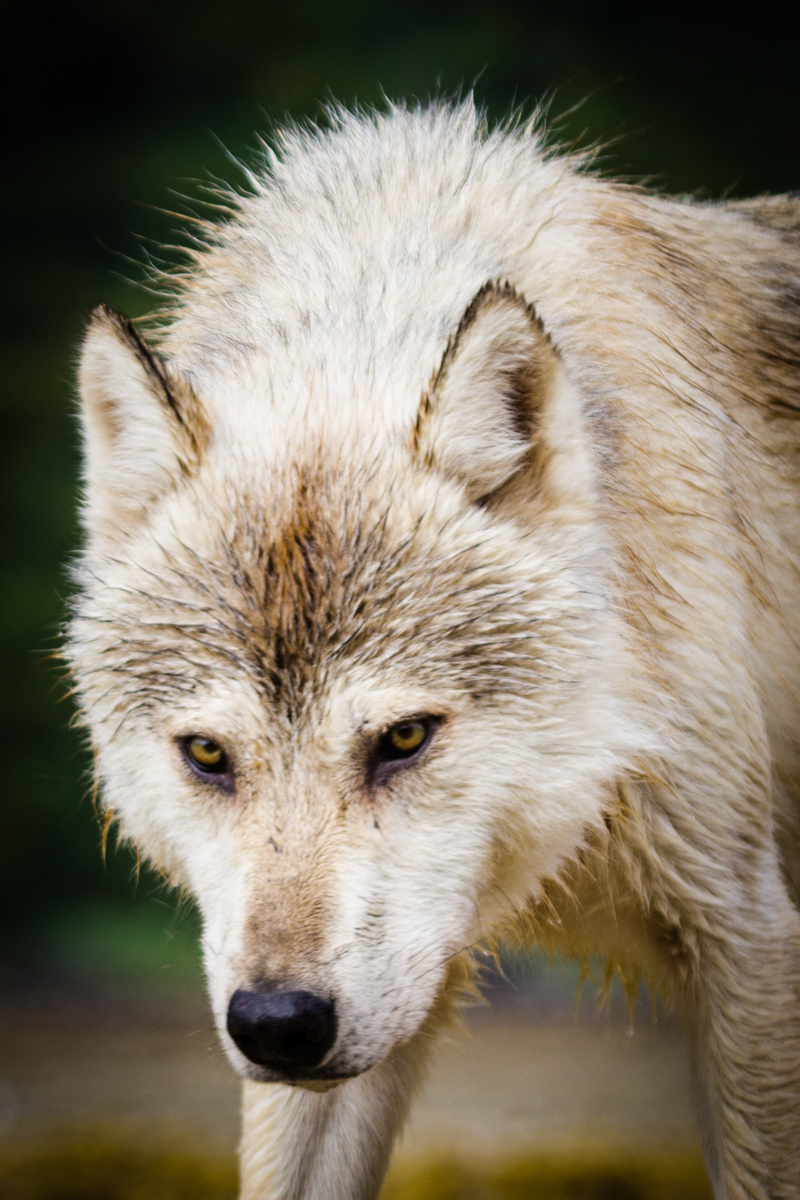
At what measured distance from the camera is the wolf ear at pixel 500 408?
84.5 inches

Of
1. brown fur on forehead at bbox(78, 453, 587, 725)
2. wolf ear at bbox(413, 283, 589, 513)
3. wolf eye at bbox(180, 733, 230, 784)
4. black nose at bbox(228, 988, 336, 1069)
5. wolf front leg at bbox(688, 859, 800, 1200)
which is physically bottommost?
wolf front leg at bbox(688, 859, 800, 1200)

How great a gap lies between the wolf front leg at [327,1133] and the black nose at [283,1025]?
0.90 meters

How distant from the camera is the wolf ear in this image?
2.15 meters

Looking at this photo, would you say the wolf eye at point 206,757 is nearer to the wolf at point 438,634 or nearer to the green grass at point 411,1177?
the wolf at point 438,634

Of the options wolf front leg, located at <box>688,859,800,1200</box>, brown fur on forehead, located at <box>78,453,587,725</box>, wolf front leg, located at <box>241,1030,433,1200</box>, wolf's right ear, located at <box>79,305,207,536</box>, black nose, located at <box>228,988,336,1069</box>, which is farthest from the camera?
wolf front leg, located at <box>241,1030,433,1200</box>

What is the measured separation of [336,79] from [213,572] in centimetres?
523

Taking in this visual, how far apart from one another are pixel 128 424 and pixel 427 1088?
363 centimetres

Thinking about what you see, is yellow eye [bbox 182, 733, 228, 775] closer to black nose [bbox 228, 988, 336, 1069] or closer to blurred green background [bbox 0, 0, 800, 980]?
black nose [bbox 228, 988, 336, 1069]

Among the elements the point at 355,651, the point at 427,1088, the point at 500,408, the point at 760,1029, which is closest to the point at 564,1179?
the point at 427,1088

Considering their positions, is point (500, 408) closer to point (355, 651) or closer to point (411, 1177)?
point (355, 651)

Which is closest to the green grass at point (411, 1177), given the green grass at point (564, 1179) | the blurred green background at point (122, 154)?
the green grass at point (564, 1179)

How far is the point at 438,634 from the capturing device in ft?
7.13

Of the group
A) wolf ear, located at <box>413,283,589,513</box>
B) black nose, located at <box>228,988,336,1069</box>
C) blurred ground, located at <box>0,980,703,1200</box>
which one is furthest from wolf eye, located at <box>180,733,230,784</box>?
blurred ground, located at <box>0,980,703,1200</box>

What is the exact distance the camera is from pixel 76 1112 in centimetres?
523
